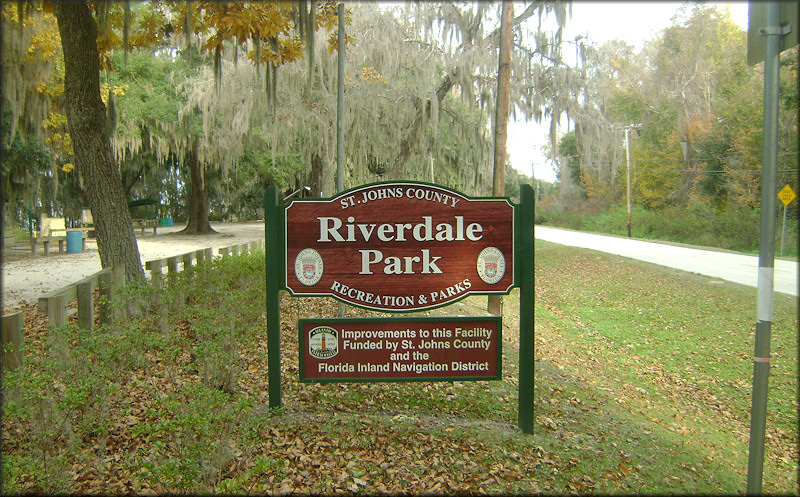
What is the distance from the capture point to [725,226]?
2716 centimetres

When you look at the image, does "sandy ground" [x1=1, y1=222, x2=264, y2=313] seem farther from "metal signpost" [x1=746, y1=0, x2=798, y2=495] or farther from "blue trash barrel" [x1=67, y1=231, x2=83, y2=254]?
"metal signpost" [x1=746, y1=0, x2=798, y2=495]

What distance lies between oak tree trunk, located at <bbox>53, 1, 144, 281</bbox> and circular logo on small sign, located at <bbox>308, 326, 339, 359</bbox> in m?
3.52

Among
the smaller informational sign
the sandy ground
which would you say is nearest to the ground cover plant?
the smaller informational sign

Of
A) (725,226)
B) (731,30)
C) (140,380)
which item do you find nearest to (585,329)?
(140,380)

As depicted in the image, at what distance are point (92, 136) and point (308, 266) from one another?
160 inches

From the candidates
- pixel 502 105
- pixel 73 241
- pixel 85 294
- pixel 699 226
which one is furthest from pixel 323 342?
pixel 699 226

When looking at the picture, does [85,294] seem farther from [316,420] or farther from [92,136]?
[92,136]

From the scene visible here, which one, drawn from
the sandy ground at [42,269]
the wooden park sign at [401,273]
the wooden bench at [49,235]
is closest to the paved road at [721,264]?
the wooden park sign at [401,273]

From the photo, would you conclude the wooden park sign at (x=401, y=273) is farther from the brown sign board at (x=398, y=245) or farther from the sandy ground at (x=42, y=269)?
the sandy ground at (x=42, y=269)

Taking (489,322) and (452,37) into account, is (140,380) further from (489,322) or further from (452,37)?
(452,37)

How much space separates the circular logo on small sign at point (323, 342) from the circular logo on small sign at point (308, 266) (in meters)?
0.39

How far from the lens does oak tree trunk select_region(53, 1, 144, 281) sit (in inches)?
263

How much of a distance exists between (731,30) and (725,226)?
11952mm

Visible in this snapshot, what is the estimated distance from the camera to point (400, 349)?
4.59 metres
